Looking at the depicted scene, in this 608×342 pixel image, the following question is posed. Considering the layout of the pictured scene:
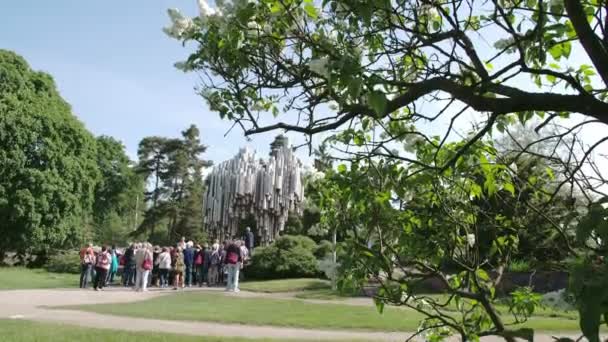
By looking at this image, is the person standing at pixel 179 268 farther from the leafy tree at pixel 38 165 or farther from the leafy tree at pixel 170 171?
the leafy tree at pixel 170 171

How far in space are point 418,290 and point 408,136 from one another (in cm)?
92

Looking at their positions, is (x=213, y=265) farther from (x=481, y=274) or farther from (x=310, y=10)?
(x=310, y=10)

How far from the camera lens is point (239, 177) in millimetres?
34031

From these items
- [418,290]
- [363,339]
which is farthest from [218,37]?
[363,339]

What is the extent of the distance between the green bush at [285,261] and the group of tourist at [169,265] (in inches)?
44.2

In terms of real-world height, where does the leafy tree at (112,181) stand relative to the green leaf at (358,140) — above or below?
above

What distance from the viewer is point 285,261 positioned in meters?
26.8

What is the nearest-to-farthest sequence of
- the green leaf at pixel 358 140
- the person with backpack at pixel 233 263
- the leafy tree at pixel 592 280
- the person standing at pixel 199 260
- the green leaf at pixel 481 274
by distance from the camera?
the leafy tree at pixel 592 280 < the green leaf at pixel 481 274 < the green leaf at pixel 358 140 < the person with backpack at pixel 233 263 < the person standing at pixel 199 260

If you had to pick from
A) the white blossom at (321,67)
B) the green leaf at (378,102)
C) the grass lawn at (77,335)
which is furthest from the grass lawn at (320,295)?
the green leaf at (378,102)

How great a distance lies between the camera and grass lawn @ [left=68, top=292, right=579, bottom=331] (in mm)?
11906

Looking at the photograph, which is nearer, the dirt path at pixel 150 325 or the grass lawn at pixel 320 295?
the dirt path at pixel 150 325

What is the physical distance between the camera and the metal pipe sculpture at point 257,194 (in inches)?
1326

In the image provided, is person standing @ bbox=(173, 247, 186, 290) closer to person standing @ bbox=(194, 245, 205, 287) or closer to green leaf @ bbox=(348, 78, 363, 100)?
person standing @ bbox=(194, 245, 205, 287)

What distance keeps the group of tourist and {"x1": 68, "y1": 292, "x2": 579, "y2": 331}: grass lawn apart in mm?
4338
